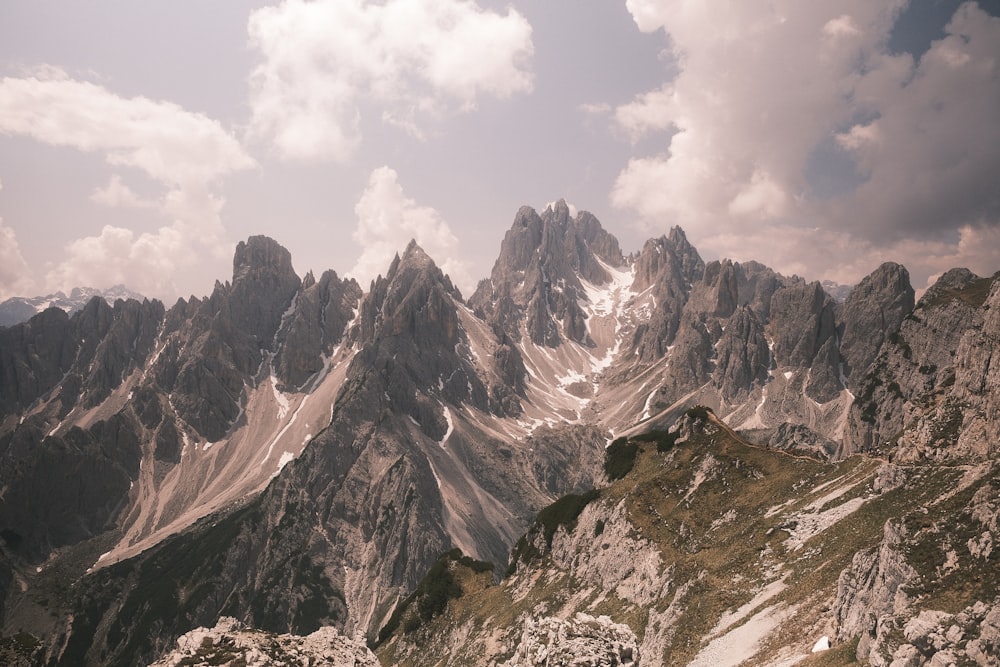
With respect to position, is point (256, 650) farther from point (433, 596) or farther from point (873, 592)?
point (433, 596)

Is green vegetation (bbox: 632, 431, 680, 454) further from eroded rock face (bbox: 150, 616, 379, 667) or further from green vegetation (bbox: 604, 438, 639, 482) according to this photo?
eroded rock face (bbox: 150, 616, 379, 667)

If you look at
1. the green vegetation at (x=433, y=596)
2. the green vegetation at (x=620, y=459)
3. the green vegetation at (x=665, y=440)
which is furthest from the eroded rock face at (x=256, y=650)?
the green vegetation at (x=620, y=459)

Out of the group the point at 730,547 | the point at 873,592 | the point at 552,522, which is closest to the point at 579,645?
the point at 873,592

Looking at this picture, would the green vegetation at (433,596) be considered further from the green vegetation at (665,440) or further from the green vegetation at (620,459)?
the green vegetation at (665,440)

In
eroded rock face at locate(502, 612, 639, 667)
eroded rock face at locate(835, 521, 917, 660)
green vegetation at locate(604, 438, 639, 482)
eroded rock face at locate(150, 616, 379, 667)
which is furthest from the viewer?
green vegetation at locate(604, 438, 639, 482)

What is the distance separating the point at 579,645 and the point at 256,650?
13.1 m

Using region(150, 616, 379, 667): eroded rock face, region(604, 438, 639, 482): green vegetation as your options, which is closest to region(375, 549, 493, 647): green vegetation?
region(604, 438, 639, 482): green vegetation

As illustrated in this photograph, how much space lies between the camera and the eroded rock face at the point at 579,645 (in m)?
21.0

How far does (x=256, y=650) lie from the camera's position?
73.5 feet

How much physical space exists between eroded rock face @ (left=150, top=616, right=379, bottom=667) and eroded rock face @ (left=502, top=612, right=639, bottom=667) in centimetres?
779

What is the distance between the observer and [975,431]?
48.2m

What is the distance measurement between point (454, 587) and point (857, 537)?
5854 cm

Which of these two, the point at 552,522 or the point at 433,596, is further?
the point at 433,596

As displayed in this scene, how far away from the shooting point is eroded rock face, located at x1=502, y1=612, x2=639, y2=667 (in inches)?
825
